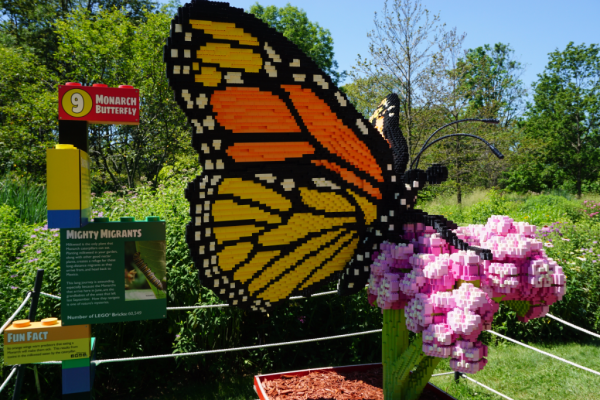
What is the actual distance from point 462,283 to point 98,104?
2.37m

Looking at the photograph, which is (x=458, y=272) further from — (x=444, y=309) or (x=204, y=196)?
(x=204, y=196)

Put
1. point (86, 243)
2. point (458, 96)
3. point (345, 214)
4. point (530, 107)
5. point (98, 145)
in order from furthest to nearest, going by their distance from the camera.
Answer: point (530, 107)
point (98, 145)
point (458, 96)
point (345, 214)
point (86, 243)

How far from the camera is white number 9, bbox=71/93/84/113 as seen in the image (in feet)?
7.35

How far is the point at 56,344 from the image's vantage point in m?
2.34

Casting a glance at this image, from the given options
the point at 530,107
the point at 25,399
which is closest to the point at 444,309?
the point at 25,399

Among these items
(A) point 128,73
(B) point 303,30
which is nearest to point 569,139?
(B) point 303,30

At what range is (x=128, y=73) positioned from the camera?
42.6 ft

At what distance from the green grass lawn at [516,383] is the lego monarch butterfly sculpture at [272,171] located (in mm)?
1923

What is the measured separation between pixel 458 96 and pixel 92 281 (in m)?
12.4

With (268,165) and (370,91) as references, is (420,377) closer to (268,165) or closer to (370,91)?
(268,165)

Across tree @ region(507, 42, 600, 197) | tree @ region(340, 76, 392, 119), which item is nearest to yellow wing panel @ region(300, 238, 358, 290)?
tree @ region(340, 76, 392, 119)

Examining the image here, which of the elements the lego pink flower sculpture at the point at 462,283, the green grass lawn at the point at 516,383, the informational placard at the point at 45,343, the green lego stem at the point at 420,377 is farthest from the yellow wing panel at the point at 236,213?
the green grass lawn at the point at 516,383

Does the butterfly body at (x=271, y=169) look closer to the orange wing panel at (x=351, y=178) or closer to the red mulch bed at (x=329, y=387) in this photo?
the orange wing panel at (x=351, y=178)

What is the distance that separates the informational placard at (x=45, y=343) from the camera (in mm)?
2256
